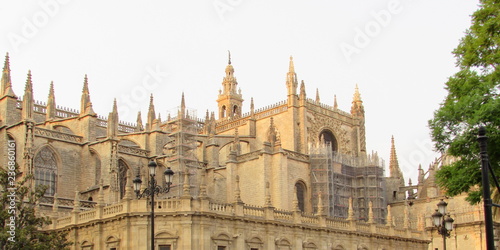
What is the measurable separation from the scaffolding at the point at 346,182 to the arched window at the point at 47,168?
18387 millimetres

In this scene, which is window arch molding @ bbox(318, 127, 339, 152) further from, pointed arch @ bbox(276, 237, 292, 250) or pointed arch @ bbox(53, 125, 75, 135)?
pointed arch @ bbox(53, 125, 75, 135)

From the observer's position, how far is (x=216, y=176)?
51094 mm

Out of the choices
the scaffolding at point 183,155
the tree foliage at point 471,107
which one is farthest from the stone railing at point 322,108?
the tree foliage at point 471,107

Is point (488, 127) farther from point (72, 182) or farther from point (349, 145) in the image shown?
point (349, 145)

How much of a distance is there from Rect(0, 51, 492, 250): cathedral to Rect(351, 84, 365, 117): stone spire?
4.4 inches

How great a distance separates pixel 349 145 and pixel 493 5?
3813 cm

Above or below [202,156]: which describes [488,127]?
below

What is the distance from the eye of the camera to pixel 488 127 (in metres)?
22.4

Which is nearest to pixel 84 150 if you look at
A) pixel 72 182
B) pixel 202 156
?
pixel 72 182

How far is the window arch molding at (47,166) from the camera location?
4603 cm

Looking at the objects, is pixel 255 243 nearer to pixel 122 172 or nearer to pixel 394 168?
pixel 122 172

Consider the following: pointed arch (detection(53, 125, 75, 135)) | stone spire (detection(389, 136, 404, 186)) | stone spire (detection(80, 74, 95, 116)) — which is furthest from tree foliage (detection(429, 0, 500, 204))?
stone spire (detection(389, 136, 404, 186))

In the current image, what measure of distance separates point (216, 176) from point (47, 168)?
11.7 metres

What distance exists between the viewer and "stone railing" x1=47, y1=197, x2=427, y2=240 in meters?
35.3
